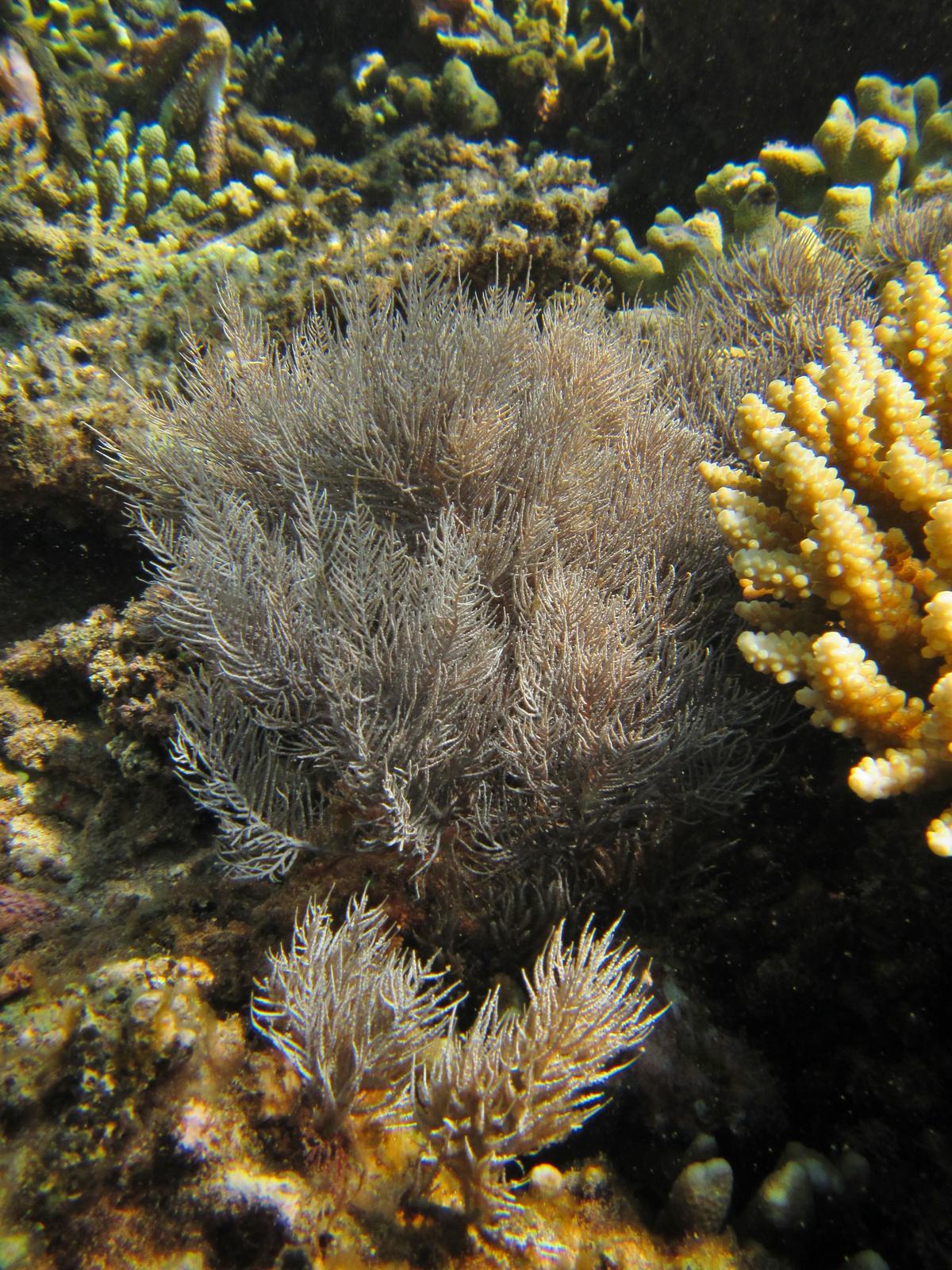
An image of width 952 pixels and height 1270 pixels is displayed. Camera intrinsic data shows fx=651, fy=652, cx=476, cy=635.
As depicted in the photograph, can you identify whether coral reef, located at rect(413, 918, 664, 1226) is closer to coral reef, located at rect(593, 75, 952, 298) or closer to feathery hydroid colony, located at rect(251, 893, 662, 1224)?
feathery hydroid colony, located at rect(251, 893, 662, 1224)

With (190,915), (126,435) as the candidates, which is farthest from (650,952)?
(126,435)

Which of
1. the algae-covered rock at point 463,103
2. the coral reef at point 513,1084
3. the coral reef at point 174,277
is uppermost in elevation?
the algae-covered rock at point 463,103

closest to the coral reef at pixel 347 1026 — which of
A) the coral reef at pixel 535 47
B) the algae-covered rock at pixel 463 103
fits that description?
the algae-covered rock at pixel 463 103

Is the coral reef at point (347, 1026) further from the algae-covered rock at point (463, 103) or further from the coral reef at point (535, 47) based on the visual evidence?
the coral reef at point (535, 47)

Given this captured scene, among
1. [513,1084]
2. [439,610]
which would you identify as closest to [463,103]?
[439,610]

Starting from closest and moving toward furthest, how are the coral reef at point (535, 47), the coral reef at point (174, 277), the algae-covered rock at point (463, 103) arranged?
the coral reef at point (174, 277) → the algae-covered rock at point (463, 103) → the coral reef at point (535, 47)

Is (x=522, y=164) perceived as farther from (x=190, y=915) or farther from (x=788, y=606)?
(x=190, y=915)

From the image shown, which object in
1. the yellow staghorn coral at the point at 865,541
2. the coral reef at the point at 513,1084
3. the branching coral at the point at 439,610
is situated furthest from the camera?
the branching coral at the point at 439,610
